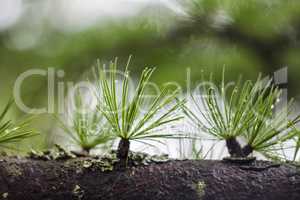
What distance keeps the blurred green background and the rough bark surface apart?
21 cm

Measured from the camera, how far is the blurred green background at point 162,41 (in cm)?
52

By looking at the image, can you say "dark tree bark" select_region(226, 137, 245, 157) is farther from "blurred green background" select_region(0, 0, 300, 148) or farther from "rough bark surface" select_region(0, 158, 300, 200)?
"blurred green background" select_region(0, 0, 300, 148)

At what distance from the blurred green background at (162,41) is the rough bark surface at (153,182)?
21 centimetres

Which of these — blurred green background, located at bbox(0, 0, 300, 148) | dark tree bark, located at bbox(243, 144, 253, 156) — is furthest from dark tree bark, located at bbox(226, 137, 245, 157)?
blurred green background, located at bbox(0, 0, 300, 148)

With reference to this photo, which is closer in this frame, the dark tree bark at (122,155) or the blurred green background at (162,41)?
the dark tree bark at (122,155)

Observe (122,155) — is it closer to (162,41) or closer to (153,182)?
(153,182)

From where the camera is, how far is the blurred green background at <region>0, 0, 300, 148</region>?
52 centimetres

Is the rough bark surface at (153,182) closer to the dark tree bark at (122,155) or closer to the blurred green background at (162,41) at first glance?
the dark tree bark at (122,155)

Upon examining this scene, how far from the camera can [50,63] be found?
1.99 ft

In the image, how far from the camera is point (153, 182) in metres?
0.27

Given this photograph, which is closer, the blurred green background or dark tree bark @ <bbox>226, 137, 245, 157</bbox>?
dark tree bark @ <bbox>226, 137, 245, 157</bbox>

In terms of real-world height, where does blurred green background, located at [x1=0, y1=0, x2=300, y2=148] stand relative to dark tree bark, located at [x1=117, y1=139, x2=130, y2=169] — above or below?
above

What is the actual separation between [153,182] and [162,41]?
32 centimetres

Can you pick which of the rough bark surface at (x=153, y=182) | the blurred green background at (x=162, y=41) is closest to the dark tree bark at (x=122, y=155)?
the rough bark surface at (x=153, y=182)
